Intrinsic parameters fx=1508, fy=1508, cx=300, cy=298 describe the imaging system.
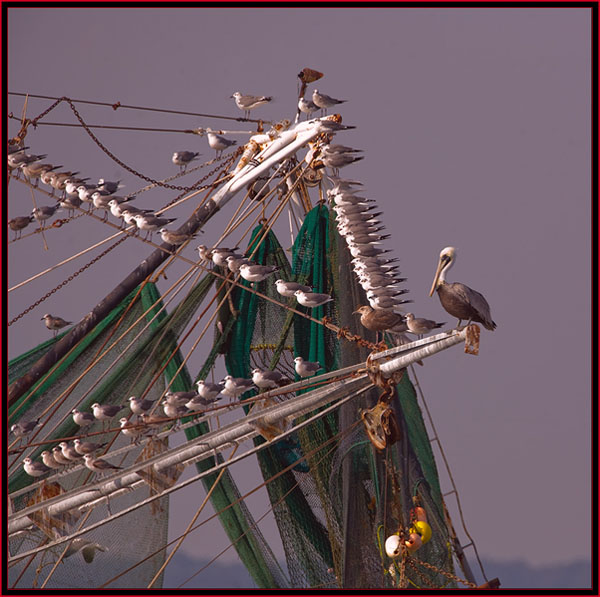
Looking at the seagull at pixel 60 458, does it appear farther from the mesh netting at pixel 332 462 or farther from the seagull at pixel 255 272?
the seagull at pixel 255 272

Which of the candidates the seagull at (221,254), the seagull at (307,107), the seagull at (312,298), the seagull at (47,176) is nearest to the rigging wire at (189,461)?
the seagull at (312,298)

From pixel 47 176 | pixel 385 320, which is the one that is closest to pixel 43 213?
pixel 47 176

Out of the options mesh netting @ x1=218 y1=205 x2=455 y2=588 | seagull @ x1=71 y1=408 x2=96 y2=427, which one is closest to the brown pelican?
mesh netting @ x1=218 y1=205 x2=455 y2=588

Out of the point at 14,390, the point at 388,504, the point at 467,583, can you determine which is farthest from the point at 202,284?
the point at 467,583

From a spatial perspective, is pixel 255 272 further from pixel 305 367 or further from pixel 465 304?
pixel 465 304

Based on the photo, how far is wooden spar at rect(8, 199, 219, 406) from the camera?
1773 centimetres

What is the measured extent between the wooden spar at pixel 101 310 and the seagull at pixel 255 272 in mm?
954

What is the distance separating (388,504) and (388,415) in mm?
1278

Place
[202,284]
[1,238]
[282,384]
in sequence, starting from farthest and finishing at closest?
[202,284] → [282,384] → [1,238]

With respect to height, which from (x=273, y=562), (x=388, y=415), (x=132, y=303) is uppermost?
(x=132, y=303)

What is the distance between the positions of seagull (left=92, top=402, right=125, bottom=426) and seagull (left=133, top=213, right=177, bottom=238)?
231 centimetres

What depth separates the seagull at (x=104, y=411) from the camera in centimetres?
1714

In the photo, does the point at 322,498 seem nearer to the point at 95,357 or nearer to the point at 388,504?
the point at 388,504

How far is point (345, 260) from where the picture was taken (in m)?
17.7
